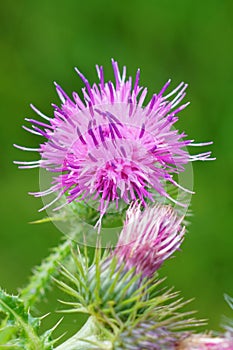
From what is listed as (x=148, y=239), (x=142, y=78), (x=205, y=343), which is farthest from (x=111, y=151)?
(x=142, y=78)

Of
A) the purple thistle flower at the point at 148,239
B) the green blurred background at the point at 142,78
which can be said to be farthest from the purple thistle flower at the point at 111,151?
the green blurred background at the point at 142,78

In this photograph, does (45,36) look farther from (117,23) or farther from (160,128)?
(160,128)

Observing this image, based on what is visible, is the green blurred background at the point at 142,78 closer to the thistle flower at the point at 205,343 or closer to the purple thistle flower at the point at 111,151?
the purple thistle flower at the point at 111,151

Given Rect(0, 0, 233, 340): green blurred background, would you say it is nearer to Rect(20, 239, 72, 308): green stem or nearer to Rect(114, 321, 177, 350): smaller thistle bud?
Rect(20, 239, 72, 308): green stem

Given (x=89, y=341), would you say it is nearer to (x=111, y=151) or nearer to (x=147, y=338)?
(x=147, y=338)

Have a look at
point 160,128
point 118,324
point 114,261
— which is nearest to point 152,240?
point 114,261

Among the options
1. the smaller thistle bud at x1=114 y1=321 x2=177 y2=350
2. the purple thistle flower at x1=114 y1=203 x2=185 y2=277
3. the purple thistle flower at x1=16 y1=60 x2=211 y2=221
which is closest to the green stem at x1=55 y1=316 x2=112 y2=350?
the smaller thistle bud at x1=114 y1=321 x2=177 y2=350
